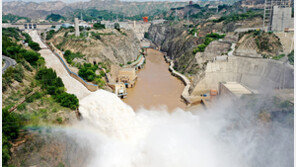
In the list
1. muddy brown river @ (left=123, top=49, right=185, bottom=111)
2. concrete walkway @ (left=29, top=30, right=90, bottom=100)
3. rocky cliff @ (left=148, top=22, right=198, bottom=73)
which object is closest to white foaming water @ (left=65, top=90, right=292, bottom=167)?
concrete walkway @ (left=29, top=30, right=90, bottom=100)

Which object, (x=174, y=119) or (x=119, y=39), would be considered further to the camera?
(x=119, y=39)

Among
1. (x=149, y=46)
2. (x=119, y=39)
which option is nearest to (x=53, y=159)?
(x=119, y=39)

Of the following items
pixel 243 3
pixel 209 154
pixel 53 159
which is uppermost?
pixel 243 3

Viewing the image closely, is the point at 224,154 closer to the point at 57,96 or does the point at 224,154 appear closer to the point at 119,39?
the point at 57,96

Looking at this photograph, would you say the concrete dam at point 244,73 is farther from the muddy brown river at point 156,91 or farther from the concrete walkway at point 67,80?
the concrete walkway at point 67,80

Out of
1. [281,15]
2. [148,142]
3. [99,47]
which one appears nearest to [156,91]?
[148,142]
